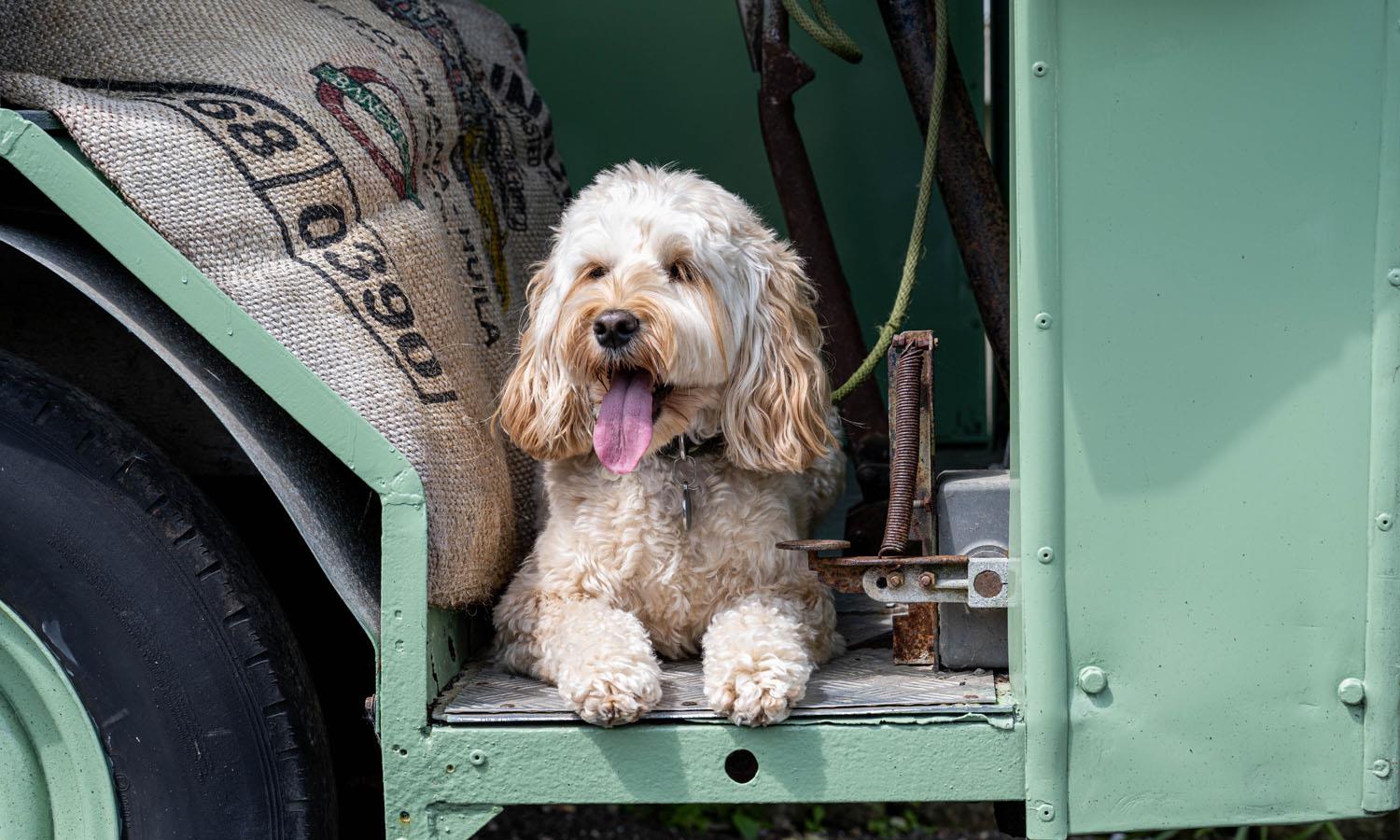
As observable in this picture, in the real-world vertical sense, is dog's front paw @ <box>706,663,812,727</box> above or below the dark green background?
below

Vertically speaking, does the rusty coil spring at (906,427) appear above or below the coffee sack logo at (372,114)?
below

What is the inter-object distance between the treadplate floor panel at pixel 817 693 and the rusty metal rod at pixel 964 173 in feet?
2.43

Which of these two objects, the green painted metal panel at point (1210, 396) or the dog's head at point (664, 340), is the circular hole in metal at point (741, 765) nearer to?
the green painted metal panel at point (1210, 396)

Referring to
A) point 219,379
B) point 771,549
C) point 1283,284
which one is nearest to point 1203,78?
point 1283,284

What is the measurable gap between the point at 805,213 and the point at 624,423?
2.88 ft

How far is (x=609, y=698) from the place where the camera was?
1700mm

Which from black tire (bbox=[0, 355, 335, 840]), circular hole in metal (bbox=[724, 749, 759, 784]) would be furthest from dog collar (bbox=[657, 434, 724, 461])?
black tire (bbox=[0, 355, 335, 840])

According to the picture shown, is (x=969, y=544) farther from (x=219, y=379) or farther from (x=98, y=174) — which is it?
(x=98, y=174)

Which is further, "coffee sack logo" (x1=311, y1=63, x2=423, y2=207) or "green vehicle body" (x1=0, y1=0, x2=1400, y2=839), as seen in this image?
"coffee sack logo" (x1=311, y1=63, x2=423, y2=207)

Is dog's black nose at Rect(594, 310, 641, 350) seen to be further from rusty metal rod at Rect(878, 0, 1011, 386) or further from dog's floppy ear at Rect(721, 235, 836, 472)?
rusty metal rod at Rect(878, 0, 1011, 386)

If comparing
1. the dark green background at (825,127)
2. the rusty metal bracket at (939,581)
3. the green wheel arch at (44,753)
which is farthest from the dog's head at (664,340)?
the dark green background at (825,127)

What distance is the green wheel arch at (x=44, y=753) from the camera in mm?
1709

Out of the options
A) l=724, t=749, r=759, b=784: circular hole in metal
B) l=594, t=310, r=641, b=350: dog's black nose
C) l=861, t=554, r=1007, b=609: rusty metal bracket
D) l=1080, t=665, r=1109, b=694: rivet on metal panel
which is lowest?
l=724, t=749, r=759, b=784: circular hole in metal

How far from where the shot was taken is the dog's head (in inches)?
78.2
